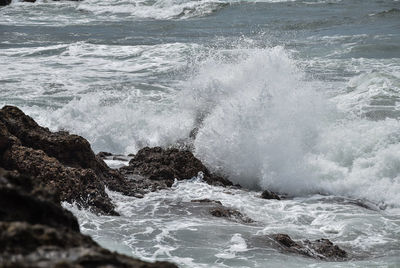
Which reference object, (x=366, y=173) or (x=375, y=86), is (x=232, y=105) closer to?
(x=366, y=173)

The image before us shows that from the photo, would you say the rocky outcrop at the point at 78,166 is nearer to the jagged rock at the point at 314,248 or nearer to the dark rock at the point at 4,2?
the jagged rock at the point at 314,248

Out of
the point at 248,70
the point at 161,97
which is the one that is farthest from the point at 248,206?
the point at 161,97

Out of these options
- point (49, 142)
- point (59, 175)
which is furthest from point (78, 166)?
point (59, 175)

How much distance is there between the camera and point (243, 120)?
10.1 m

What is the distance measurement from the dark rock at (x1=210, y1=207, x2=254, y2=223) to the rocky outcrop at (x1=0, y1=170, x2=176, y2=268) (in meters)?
4.55

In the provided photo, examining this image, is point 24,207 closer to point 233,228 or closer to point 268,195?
point 233,228

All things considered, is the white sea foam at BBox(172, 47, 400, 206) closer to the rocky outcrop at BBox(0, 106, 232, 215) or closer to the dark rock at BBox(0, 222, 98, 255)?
the rocky outcrop at BBox(0, 106, 232, 215)

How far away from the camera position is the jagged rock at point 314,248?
5992 millimetres

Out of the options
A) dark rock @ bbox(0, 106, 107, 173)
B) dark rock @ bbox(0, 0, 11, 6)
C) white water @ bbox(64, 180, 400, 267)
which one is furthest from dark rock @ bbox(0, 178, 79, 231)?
dark rock @ bbox(0, 0, 11, 6)

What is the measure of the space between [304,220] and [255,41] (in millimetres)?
14007

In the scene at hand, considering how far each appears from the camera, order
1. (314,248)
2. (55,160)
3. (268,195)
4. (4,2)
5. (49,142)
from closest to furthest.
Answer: (314,248) → (55,160) → (49,142) → (268,195) → (4,2)

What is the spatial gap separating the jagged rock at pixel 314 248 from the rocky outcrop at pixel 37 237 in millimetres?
3867

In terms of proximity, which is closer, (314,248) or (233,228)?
(314,248)

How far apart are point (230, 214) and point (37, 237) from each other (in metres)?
5.03
